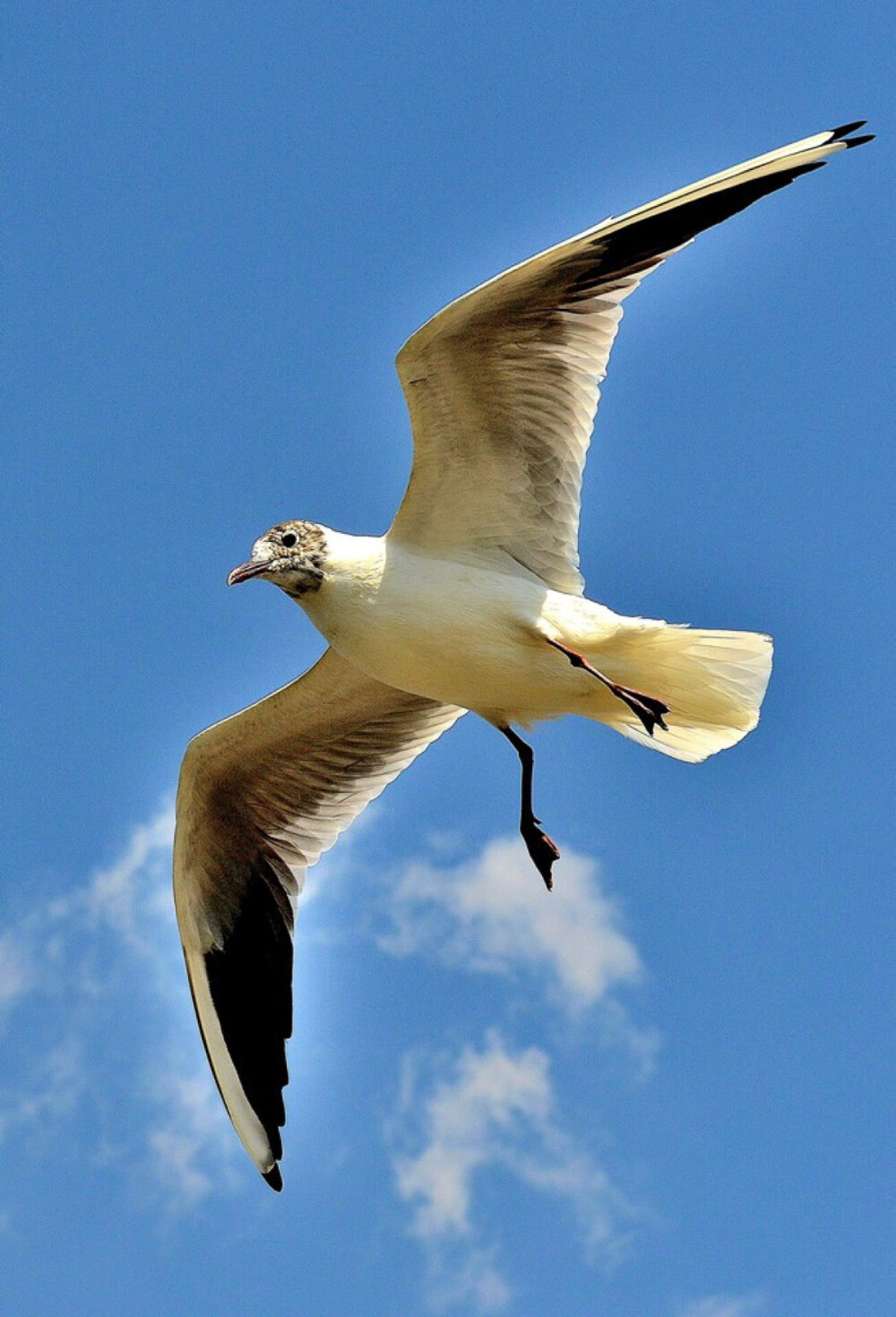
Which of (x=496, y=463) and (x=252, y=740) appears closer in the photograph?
(x=496, y=463)

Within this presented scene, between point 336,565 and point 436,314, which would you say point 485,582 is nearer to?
point 336,565

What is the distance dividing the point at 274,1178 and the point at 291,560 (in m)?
2.94

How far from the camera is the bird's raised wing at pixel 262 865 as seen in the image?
8.51 meters

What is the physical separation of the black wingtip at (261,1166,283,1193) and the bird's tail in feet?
8.58

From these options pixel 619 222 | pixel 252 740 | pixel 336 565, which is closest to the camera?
pixel 619 222

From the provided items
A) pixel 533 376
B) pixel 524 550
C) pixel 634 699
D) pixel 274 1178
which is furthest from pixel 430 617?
pixel 274 1178

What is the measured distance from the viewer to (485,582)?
734 cm

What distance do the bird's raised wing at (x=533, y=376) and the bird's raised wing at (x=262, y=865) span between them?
49.6 inches

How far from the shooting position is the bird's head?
7.20 meters

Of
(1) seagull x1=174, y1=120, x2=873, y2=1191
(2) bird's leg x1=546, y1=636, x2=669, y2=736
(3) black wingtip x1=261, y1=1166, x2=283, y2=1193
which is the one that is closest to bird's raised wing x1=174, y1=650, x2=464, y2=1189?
(3) black wingtip x1=261, y1=1166, x2=283, y2=1193

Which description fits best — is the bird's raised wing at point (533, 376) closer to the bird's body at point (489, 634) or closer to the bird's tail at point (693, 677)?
the bird's body at point (489, 634)

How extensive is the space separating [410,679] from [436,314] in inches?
56.1

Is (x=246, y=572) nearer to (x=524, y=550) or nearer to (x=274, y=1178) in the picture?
(x=524, y=550)

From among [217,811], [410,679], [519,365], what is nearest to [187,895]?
[217,811]
